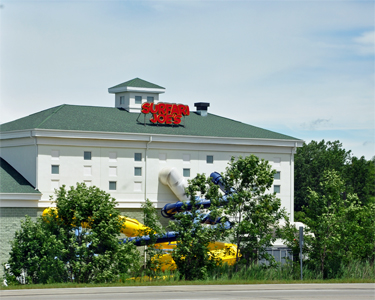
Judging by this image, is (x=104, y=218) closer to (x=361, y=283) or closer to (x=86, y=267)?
(x=86, y=267)

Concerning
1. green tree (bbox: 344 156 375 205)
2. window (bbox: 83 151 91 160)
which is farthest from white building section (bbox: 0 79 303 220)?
green tree (bbox: 344 156 375 205)

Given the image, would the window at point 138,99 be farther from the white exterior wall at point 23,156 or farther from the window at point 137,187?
the white exterior wall at point 23,156

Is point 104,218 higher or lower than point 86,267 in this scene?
higher

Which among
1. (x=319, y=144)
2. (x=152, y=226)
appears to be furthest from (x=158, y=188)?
(x=319, y=144)

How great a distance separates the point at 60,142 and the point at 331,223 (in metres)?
21.8

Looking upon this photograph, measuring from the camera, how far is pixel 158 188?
178 feet

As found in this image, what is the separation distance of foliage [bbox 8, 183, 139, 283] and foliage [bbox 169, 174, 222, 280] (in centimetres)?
268

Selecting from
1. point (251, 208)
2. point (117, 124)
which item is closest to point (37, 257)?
point (251, 208)

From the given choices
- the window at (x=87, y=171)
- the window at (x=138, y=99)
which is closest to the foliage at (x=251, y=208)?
the window at (x=87, y=171)

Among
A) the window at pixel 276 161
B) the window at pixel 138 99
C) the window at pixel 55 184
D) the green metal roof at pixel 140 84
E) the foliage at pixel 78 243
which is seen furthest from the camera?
the green metal roof at pixel 140 84

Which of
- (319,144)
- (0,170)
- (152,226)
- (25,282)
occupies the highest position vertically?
(319,144)

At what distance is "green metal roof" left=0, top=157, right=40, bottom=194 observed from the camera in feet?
159

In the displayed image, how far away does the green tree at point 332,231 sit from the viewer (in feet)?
130

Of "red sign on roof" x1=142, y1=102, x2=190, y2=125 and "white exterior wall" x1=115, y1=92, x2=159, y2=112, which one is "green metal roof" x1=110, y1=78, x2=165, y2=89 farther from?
"red sign on roof" x1=142, y1=102, x2=190, y2=125
